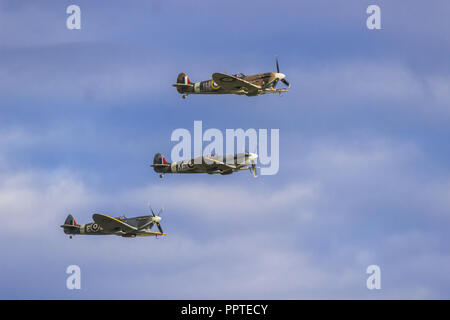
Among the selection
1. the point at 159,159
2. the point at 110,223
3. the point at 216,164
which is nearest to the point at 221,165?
the point at 216,164

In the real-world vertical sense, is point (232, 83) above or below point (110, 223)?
above

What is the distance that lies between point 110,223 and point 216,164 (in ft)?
45.8

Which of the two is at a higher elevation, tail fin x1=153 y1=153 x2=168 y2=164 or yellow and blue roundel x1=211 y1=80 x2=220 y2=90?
yellow and blue roundel x1=211 y1=80 x2=220 y2=90

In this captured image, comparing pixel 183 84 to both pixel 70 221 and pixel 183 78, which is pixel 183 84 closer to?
pixel 183 78

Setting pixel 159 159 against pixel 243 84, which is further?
pixel 159 159

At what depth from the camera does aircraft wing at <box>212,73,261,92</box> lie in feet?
346

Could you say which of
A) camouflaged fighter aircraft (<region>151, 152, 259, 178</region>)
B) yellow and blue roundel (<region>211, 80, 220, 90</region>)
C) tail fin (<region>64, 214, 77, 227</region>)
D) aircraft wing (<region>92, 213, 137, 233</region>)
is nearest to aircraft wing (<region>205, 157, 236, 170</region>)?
camouflaged fighter aircraft (<region>151, 152, 259, 178</region>)

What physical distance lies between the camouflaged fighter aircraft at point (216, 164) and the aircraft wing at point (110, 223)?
8668mm

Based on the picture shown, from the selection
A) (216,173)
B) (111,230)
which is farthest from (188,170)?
(111,230)

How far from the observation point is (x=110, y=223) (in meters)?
104

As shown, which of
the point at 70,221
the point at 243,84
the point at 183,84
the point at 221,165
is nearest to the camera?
the point at 221,165

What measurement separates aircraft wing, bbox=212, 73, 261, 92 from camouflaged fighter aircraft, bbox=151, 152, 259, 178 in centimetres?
780

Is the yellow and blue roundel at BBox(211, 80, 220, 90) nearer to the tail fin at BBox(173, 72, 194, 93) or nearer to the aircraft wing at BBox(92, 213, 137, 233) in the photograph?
the tail fin at BBox(173, 72, 194, 93)

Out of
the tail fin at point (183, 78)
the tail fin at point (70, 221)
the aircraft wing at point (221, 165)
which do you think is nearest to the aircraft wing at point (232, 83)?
the tail fin at point (183, 78)
